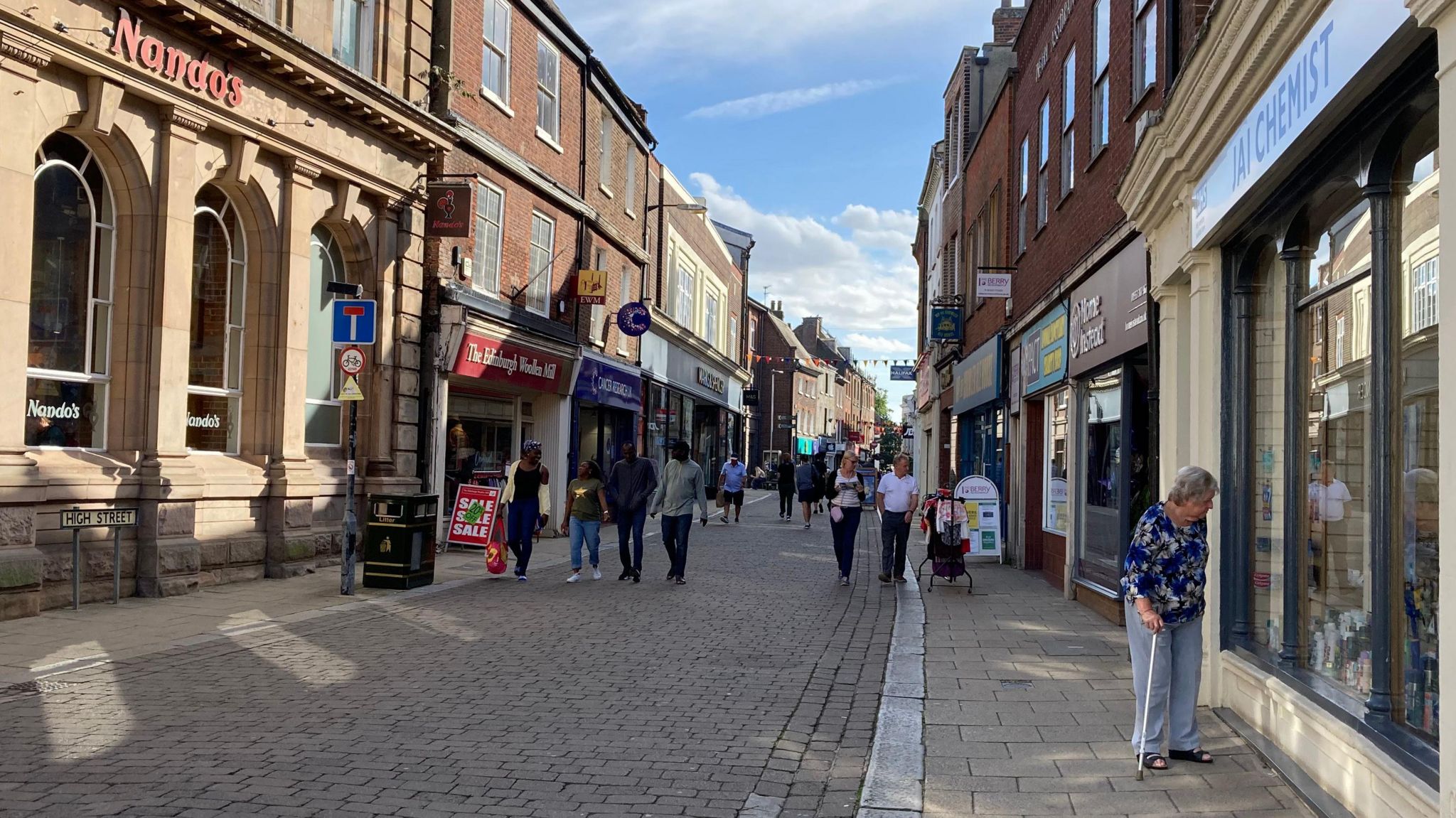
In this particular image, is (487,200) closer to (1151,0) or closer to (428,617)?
(428,617)

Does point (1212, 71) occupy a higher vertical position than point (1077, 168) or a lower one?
lower

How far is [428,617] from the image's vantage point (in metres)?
10.3

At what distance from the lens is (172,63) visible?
1116 cm

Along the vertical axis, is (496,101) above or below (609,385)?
above

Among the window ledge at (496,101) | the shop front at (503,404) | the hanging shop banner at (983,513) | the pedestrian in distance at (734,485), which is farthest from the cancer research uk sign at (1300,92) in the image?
the pedestrian in distance at (734,485)

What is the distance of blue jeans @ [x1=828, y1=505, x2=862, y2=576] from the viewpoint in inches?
→ 551

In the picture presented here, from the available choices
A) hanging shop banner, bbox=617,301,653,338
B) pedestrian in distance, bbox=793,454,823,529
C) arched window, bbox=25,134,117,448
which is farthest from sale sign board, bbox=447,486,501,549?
pedestrian in distance, bbox=793,454,823,529

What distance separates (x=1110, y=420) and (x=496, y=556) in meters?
7.11

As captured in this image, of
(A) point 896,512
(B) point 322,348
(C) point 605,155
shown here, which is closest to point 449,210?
(B) point 322,348

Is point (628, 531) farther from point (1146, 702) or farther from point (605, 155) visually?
point (605, 155)

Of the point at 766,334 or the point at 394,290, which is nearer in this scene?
the point at 394,290

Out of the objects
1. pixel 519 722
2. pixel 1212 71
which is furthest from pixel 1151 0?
pixel 519 722

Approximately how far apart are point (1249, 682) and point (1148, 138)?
3.84 m

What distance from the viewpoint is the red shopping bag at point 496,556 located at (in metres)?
13.8
